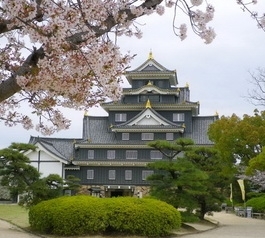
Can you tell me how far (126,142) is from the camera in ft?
116

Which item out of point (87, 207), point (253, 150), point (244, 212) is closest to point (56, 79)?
point (87, 207)

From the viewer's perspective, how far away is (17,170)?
17.6m

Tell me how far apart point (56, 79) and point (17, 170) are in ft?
45.0

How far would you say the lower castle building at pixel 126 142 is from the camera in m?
35.1

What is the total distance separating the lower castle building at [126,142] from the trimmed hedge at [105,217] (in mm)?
19625

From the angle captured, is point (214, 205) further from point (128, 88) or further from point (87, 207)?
point (128, 88)

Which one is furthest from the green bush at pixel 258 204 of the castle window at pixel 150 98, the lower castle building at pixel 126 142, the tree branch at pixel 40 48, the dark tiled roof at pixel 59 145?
the tree branch at pixel 40 48

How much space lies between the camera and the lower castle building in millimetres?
35125

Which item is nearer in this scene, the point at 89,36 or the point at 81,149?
the point at 89,36

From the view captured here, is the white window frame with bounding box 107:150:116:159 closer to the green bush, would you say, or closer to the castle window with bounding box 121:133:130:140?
the castle window with bounding box 121:133:130:140

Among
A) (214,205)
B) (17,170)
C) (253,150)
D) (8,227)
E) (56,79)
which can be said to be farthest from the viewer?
(253,150)

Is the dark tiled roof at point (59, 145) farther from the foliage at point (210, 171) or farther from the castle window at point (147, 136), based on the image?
the foliage at point (210, 171)

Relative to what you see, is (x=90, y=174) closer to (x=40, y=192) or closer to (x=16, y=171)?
(x=16, y=171)

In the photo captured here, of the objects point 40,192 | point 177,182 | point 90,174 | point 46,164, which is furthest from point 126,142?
point 40,192
